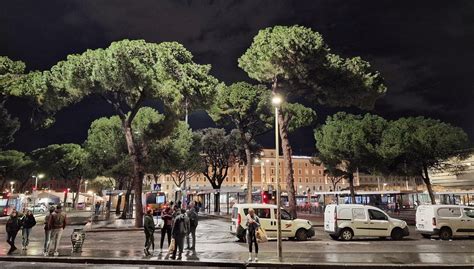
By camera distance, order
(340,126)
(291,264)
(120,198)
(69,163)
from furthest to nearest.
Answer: (69,163) → (120,198) → (340,126) → (291,264)

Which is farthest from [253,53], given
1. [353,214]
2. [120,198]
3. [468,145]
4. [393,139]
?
[120,198]

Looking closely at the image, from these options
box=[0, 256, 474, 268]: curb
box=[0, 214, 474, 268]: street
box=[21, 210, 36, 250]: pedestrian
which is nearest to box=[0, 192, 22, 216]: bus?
box=[0, 214, 474, 268]: street

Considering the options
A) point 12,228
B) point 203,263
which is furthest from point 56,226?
point 203,263

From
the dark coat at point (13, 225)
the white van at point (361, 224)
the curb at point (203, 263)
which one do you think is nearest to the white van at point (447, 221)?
the white van at point (361, 224)

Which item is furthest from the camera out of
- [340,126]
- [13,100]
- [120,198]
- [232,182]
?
[232,182]

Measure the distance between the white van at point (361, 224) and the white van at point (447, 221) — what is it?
4.76ft

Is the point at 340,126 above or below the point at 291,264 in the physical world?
above

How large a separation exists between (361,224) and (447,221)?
4.55m

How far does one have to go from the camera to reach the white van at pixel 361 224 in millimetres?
19141

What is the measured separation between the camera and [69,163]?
6153 centimetres

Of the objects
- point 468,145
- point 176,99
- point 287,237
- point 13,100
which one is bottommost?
point 287,237

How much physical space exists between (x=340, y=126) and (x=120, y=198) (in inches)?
1213

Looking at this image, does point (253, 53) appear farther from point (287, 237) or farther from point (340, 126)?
point (287, 237)

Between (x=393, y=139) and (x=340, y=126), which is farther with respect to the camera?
(x=340, y=126)
